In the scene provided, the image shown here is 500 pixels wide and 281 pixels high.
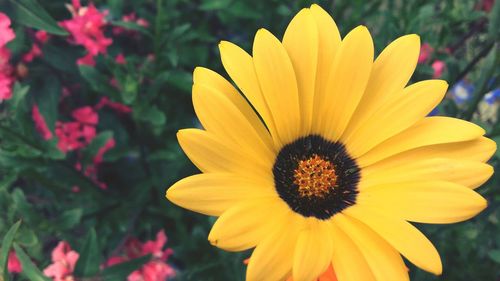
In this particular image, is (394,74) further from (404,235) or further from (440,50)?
(440,50)

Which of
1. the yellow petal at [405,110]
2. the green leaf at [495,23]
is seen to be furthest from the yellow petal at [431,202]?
the green leaf at [495,23]

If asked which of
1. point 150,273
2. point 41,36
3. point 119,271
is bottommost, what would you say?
point 150,273

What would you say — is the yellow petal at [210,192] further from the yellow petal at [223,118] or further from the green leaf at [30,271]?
the green leaf at [30,271]

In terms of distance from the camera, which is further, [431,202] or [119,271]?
[119,271]

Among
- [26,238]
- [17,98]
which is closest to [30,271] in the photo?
[26,238]

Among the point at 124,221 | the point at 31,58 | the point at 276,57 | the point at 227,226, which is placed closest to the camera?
the point at 227,226

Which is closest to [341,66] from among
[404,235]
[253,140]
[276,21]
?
[253,140]

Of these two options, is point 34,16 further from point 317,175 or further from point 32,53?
point 317,175
